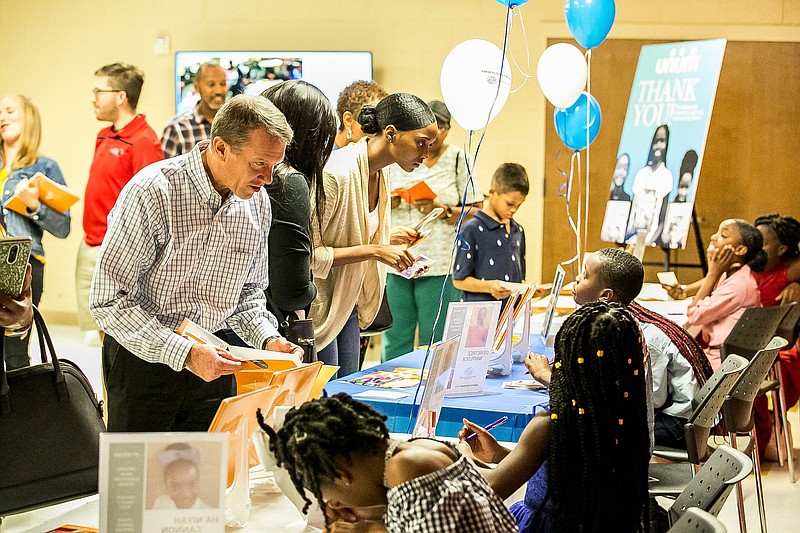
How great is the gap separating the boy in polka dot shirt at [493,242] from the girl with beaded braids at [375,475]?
336cm

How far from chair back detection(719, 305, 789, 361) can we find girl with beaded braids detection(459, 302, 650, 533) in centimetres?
242

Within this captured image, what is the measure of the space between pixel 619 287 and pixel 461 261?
1903mm

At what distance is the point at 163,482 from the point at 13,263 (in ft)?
2.04

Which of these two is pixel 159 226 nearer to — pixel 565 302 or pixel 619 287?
pixel 619 287

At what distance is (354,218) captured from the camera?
319cm

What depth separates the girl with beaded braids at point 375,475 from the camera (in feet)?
4.60

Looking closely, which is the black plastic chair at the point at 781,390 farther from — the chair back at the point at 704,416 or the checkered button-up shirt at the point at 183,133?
the checkered button-up shirt at the point at 183,133

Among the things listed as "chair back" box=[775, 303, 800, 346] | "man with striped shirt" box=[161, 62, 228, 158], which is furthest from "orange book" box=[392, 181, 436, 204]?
"chair back" box=[775, 303, 800, 346]

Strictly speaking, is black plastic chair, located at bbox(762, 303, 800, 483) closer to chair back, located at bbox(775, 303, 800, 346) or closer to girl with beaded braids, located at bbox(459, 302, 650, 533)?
chair back, located at bbox(775, 303, 800, 346)

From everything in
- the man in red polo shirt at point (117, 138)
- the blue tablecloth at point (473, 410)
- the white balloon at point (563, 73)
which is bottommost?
the blue tablecloth at point (473, 410)

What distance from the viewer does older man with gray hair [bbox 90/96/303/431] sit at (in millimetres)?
1990

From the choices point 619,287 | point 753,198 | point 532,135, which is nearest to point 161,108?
point 532,135

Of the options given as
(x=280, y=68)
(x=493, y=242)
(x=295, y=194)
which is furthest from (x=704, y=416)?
(x=280, y=68)

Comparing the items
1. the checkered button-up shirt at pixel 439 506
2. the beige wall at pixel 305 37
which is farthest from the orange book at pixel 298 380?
the beige wall at pixel 305 37
